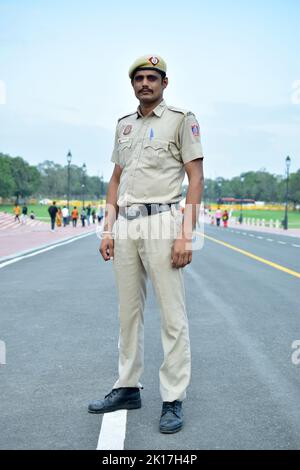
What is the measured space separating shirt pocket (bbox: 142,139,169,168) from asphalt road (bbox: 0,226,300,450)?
64.4 inches

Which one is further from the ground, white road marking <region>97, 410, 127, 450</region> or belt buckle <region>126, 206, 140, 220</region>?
belt buckle <region>126, 206, 140, 220</region>

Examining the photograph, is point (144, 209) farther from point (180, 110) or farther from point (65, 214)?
point (65, 214)

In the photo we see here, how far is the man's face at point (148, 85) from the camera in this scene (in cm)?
353

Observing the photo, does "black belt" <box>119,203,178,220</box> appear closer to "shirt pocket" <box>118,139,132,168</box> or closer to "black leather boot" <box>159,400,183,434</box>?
"shirt pocket" <box>118,139,132,168</box>

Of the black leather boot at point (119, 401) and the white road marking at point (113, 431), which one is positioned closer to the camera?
the white road marking at point (113, 431)

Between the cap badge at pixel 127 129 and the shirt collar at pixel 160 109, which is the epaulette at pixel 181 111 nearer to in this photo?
the shirt collar at pixel 160 109

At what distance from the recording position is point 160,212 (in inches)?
138

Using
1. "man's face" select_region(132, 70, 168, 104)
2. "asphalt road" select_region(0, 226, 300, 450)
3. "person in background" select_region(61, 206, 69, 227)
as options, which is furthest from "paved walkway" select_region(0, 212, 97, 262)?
"man's face" select_region(132, 70, 168, 104)

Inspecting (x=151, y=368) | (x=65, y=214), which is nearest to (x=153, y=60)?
(x=151, y=368)

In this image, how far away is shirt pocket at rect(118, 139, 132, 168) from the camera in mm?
3598

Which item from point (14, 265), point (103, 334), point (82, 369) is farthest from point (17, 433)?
point (14, 265)

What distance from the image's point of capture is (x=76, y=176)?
195 metres

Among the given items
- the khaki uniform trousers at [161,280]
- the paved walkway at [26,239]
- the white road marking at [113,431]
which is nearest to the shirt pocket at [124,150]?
the khaki uniform trousers at [161,280]

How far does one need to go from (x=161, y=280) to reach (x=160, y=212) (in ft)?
1.41
